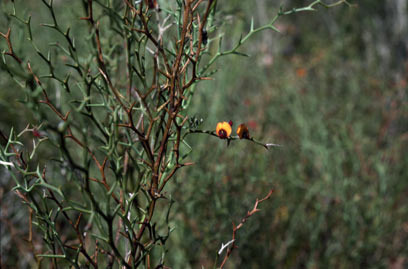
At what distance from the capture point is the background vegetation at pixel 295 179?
1.85 m

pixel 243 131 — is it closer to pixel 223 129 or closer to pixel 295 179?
pixel 223 129

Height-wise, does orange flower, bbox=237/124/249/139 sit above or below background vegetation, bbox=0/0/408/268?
below

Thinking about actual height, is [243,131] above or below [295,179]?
below

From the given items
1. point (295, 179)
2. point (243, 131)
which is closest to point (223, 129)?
point (243, 131)

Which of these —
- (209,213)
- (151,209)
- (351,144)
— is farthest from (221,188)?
(151,209)

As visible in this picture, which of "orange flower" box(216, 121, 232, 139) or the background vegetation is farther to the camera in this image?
the background vegetation

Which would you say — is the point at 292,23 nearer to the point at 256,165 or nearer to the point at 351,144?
the point at 351,144

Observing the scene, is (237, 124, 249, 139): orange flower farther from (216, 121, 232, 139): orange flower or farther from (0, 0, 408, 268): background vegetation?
(0, 0, 408, 268): background vegetation

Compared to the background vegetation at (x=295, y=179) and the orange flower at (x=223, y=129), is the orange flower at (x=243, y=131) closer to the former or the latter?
the orange flower at (x=223, y=129)

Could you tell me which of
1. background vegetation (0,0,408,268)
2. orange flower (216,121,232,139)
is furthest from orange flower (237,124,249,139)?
background vegetation (0,0,408,268)

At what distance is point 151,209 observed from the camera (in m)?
0.78

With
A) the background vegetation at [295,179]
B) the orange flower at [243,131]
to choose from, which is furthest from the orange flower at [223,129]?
the background vegetation at [295,179]

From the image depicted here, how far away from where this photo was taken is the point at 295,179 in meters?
2.28

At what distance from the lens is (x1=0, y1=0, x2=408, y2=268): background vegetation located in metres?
1.85
